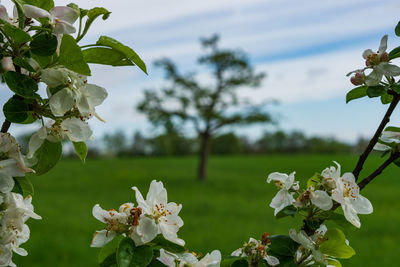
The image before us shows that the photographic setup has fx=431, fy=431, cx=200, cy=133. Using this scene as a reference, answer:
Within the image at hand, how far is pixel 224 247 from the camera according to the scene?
7.29 metres

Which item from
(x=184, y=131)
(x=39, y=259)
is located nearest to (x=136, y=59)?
(x=39, y=259)

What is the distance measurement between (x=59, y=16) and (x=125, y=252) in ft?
1.53

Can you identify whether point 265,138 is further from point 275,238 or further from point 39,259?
point 275,238

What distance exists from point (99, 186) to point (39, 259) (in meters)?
9.40

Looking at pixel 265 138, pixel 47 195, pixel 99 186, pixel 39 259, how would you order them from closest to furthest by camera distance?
1. pixel 39 259
2. pixel 47 195
3. pixel 99 186
4. pixel 265 138

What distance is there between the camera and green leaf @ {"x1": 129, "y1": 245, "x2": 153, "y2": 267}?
790 mm

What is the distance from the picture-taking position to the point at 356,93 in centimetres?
114

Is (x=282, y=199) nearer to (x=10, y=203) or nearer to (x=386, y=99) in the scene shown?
(x=386, y=99)

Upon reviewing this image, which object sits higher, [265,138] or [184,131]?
[184,131]

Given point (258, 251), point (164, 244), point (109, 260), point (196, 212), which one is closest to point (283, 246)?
point (258, 251)

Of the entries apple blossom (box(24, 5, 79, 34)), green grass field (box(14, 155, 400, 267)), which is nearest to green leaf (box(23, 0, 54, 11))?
apple blossom (box(24, 5, 79, 34))

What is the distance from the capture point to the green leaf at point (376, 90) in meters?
1.04

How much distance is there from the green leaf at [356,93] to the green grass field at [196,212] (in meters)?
0.92

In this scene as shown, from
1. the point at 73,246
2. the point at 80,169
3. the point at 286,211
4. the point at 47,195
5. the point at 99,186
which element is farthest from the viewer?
the point at 80,169
